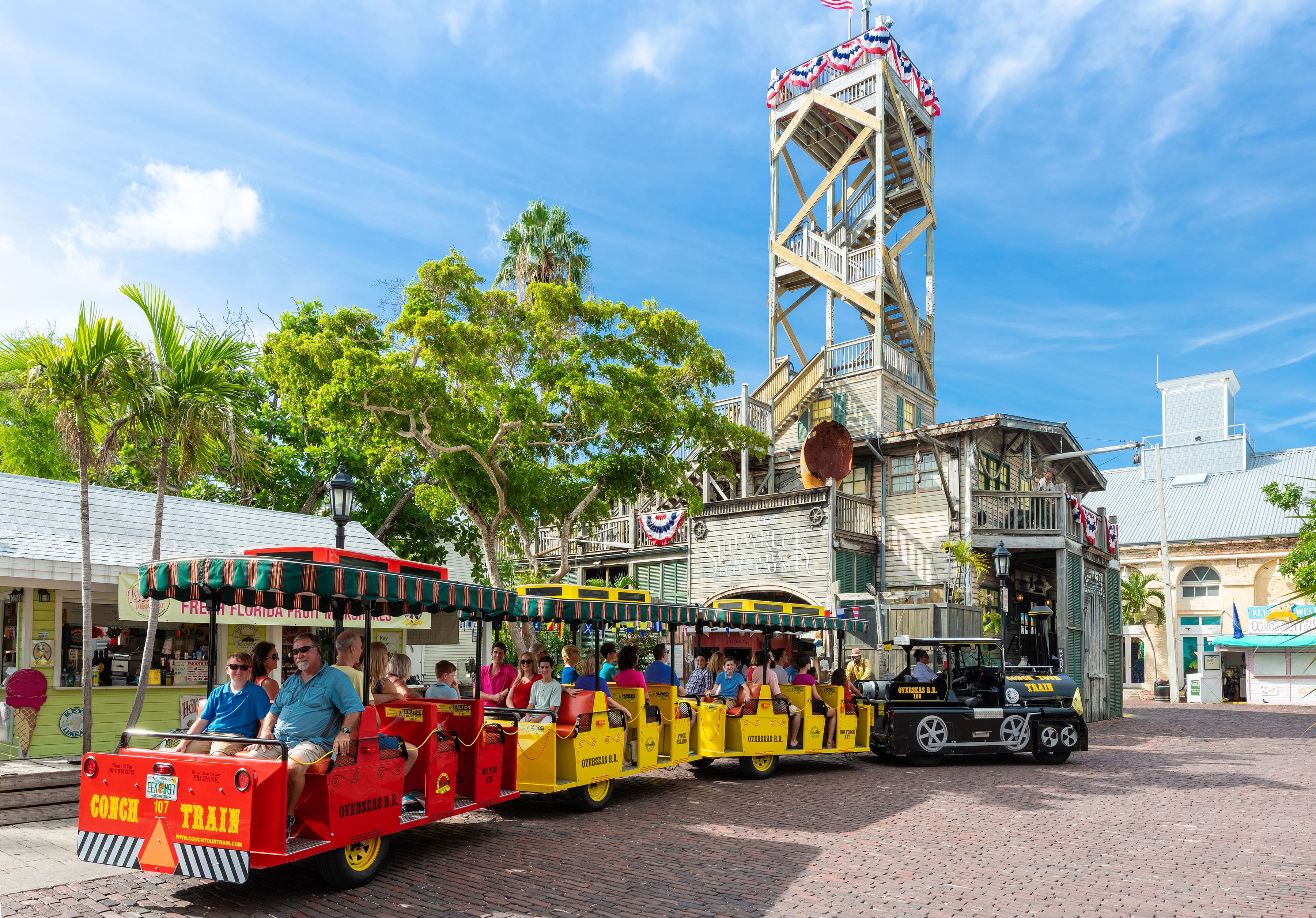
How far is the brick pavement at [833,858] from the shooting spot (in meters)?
6.77

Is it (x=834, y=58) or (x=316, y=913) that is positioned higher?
(x=834, y=58)

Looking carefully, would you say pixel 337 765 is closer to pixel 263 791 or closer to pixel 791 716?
pixel 263 791

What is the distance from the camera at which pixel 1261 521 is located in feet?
148

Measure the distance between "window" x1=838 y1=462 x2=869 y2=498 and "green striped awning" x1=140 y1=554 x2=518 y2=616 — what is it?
18360 millimetres

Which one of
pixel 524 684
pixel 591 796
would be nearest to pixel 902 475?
pixel 524 684

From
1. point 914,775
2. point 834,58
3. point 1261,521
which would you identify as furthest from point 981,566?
point 1261,521

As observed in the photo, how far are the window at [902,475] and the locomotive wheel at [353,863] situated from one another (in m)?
19.6

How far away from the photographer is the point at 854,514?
2481 centimetres

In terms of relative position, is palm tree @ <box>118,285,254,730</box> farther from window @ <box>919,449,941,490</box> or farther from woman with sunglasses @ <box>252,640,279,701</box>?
window @ <box>919,449,941,490</box>

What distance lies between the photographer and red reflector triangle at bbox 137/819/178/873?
6477 millimetres

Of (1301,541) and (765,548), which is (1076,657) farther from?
(765,548)

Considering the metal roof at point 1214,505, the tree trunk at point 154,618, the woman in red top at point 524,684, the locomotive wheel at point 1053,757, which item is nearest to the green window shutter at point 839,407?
the locomotive wheel at point 1053,757

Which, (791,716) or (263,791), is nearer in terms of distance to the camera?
(263,791)

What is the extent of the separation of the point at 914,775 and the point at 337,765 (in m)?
9.29
